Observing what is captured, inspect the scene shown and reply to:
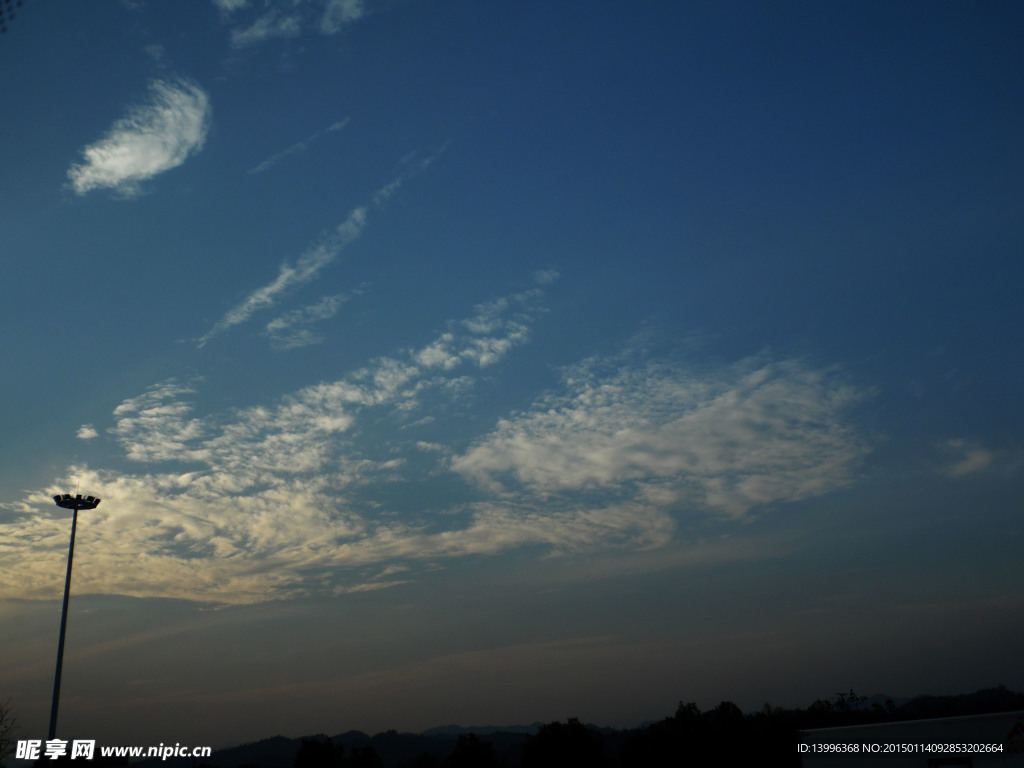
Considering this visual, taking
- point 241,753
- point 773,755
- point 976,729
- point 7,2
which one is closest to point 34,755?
point 7,2

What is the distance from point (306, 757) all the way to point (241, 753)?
98549 mm

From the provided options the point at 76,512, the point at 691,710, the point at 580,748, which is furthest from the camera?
the point at 691,710

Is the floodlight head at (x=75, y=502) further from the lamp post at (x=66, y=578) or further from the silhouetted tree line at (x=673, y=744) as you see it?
the silhouetted tree line at (x=673, y=744)

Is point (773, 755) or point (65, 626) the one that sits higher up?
point (65, 626)

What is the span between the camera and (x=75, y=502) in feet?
116

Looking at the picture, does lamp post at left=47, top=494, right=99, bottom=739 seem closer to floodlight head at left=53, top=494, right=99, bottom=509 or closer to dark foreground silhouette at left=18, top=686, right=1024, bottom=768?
floodlight head at left=53, top=494, right=99, bottom=509

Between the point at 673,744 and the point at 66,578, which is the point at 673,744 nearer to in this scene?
the point at 673,744

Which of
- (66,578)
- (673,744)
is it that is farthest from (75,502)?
(673,744)

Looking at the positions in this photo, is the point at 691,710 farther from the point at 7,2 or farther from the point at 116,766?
the point at 7,2

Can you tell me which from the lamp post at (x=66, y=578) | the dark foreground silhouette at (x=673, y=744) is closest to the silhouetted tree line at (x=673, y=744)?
the dark foreground silhouette at (x=673, y=744)

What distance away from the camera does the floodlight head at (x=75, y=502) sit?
35.3m

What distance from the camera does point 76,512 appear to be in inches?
1382

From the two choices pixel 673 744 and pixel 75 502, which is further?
pixel 673 744

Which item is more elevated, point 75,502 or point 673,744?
point 75,502
